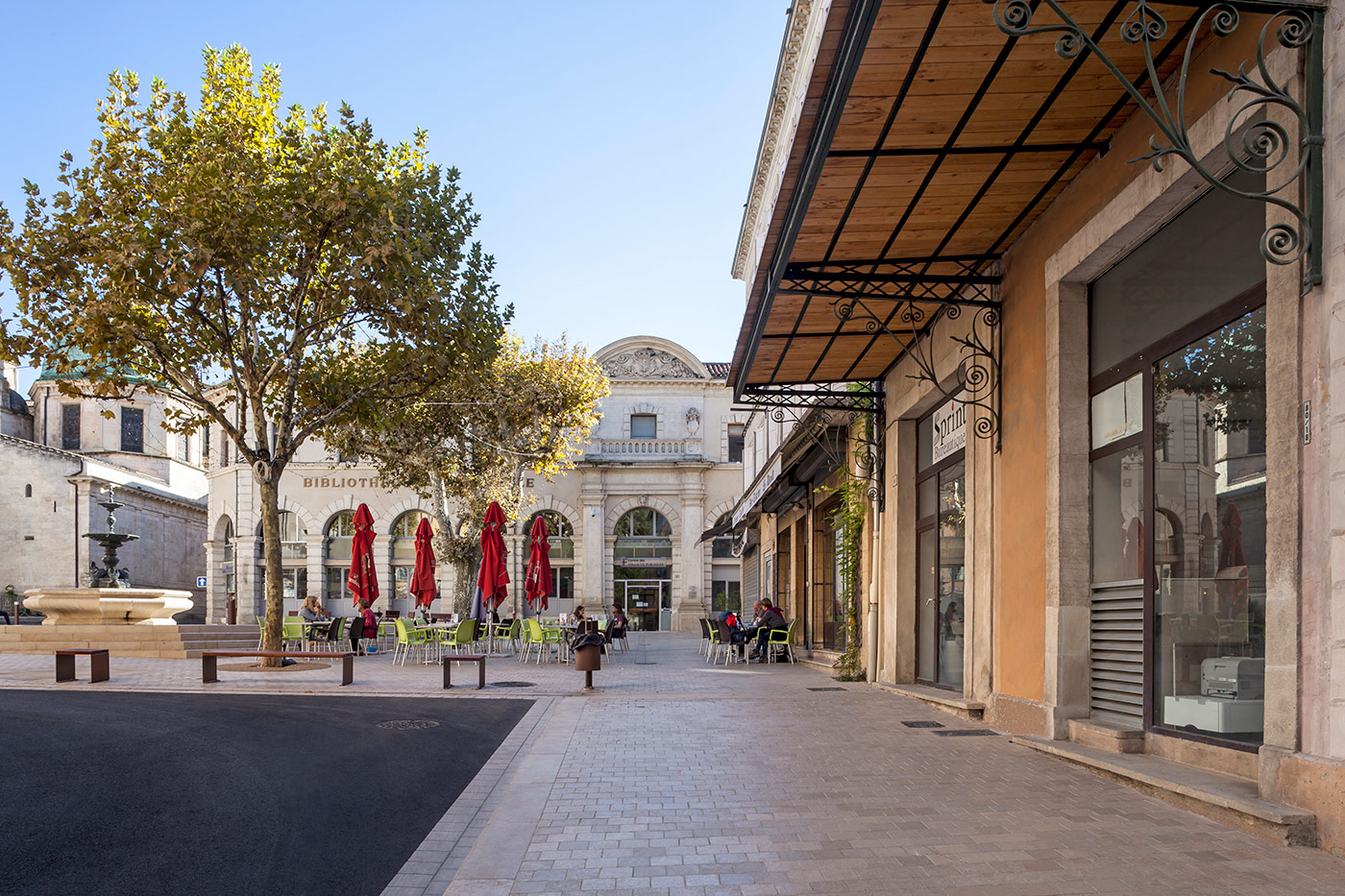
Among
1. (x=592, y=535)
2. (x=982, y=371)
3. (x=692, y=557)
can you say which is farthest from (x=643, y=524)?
(x=982, y=371)

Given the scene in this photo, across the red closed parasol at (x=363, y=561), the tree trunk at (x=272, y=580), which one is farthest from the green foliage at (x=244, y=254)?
the red closed parasol at (x=363, y=561)

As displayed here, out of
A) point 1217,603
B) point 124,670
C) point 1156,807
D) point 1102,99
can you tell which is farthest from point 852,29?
point 124,670

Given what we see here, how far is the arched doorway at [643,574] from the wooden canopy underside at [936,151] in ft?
103

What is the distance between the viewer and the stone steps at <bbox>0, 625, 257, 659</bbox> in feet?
63.8

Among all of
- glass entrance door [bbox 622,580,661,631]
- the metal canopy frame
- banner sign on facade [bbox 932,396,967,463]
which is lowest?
glass entrance door [bbox 622,580,661,631]

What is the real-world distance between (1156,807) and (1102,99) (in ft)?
14.5

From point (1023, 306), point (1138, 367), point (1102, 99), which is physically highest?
point (1102, 99)

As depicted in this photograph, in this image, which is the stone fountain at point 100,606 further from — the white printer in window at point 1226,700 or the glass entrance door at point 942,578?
the white printer in window at point 1226,700

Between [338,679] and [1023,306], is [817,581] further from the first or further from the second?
[1023,306]

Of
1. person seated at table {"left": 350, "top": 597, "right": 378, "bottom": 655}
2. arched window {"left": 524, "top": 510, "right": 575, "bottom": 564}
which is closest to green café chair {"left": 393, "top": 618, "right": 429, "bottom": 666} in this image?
person seated at table {"left": 350, "top": 597, "right": 378, "bottom": 655}

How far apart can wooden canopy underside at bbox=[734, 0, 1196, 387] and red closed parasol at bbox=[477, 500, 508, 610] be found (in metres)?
10.2

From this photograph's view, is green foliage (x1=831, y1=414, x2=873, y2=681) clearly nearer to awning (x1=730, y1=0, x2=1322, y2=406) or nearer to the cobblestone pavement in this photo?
awning (x1=730, y1=0, x2=1322, y2=406)

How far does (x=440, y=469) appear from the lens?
28.8 metres

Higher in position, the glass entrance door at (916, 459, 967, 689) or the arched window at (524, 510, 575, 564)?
the glass entrance door at (916, 459, 967, 689)
